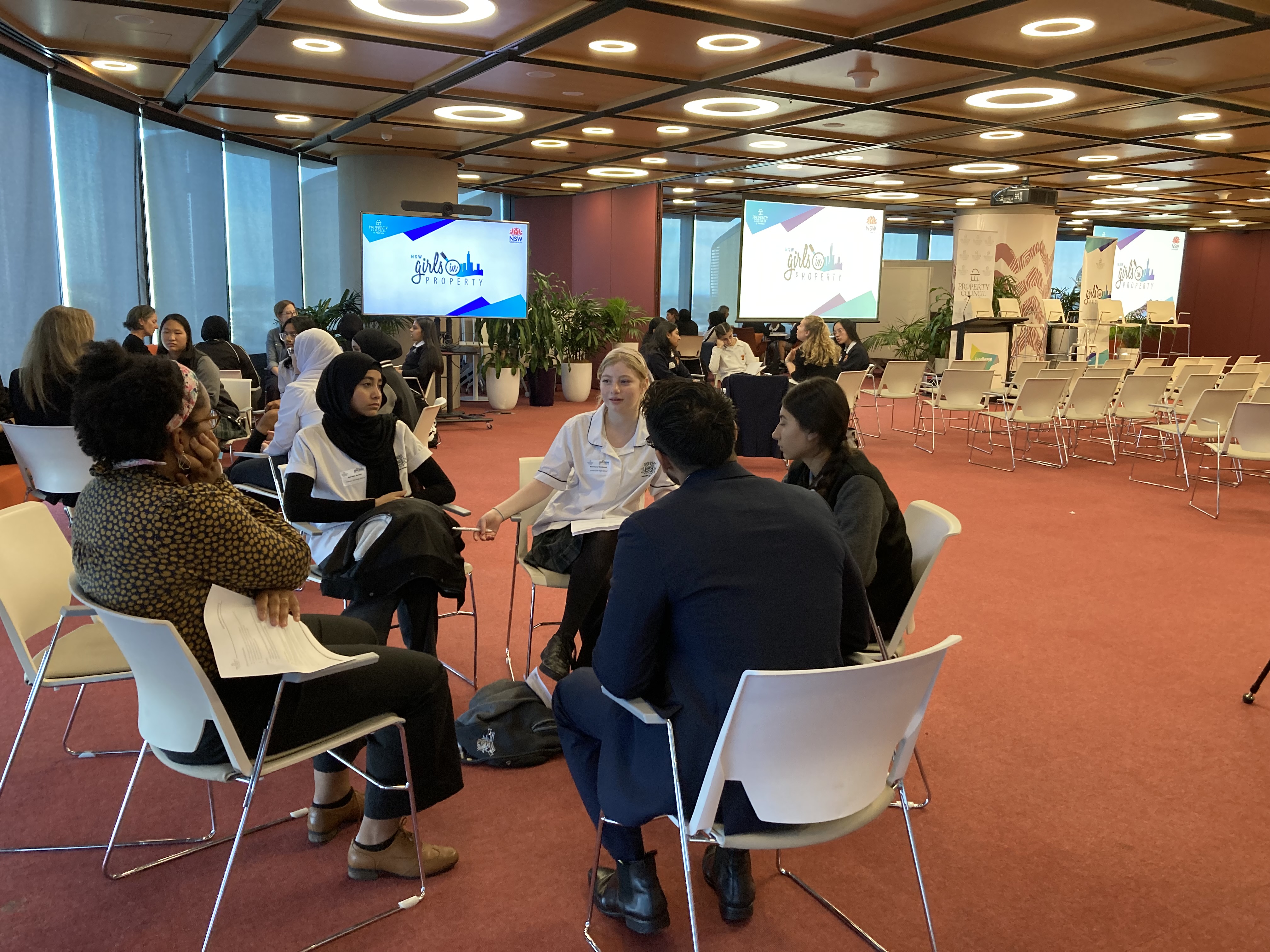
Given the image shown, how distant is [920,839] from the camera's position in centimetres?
259

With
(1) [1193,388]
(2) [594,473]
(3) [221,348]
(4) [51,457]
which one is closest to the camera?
(2) [594,473]

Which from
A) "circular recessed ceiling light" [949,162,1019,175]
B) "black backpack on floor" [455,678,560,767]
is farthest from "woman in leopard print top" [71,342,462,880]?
"circular recessed ceiling light" [949,162,1019,175]

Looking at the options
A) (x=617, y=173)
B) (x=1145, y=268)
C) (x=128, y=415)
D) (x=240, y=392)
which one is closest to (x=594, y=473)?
(x=128, y=415)

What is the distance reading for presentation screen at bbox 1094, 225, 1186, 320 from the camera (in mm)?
20422

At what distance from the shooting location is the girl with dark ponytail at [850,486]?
2.65 meters

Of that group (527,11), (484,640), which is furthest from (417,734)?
(527,11)

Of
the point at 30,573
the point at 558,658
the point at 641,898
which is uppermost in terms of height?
the point at 30,573

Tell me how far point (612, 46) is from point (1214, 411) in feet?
18.0

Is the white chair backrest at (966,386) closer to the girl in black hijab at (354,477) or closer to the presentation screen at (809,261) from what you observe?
the presentation screen at (809,261)

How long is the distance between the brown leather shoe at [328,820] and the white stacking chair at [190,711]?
369 millimetres

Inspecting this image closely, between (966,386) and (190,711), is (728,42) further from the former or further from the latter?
(190,711)

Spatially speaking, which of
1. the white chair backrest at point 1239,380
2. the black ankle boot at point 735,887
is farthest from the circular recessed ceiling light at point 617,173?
the black ankle boot at point 735,887

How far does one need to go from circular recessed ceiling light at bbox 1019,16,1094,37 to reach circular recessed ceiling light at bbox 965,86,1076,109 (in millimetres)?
1559

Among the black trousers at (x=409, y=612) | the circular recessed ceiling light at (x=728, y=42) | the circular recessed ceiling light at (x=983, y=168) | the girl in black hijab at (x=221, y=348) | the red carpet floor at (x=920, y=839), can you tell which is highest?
the circular recessed ceiling light at (x=983, y=168)
